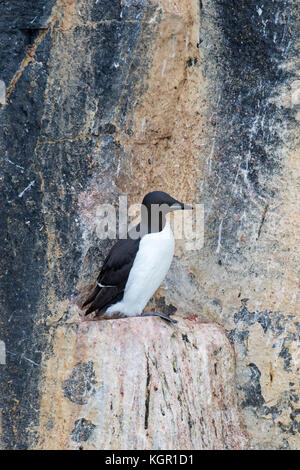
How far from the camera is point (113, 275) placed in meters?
4.78

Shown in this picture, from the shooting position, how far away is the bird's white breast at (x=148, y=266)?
189 inches

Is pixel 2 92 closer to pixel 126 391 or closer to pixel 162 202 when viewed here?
pixel 162 202

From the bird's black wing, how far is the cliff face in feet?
0.44

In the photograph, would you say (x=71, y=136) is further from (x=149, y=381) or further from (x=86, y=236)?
(x=149, y=381)

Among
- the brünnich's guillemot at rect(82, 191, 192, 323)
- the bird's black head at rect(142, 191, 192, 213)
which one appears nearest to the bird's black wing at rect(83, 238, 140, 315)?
the brünnich's guillemot at rect(82, 191, 192, 323)

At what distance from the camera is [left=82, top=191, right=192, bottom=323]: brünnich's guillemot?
4781 millimetres

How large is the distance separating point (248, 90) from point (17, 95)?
1.56m

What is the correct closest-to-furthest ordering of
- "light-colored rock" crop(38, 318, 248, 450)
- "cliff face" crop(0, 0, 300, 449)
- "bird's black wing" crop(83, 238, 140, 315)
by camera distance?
"light-colored rock" crop(38, 318, 248, 450) < "cliff face" crop(0, 0, 300, 449) < "bird's black wing" crop(83, 238, 140, 315)

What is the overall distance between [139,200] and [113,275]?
2.28 ft

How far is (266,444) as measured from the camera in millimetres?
5125

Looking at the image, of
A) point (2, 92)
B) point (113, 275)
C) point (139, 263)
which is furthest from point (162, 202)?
point (2, 92)

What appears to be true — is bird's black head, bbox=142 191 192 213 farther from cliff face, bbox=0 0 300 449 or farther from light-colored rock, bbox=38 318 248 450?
light-colored rock, bbox=38 318 248 450

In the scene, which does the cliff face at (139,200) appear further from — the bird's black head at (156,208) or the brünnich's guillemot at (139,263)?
the bird's black head at (156,208)

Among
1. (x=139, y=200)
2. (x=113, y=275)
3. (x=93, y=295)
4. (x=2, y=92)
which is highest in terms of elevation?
(x=2, y=92)
